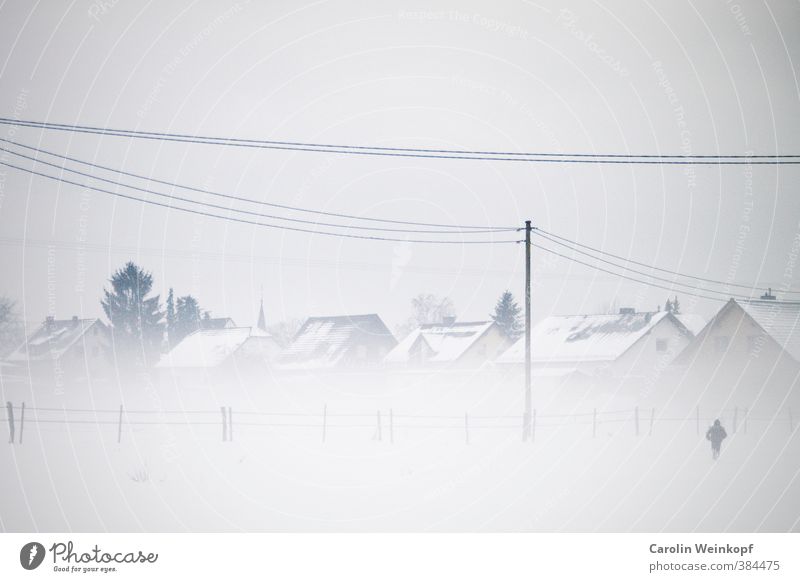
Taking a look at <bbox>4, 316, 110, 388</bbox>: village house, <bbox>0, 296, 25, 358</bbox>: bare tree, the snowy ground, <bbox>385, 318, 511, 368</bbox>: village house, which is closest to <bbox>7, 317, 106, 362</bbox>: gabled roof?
<bbox>4, 316, 110, 388</bbox>: village house

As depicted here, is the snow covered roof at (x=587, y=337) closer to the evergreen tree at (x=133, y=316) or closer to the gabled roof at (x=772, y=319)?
the gabled roof at (x=772, y=319)

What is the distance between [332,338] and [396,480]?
25766 millimetres

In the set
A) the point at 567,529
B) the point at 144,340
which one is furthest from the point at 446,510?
the point at 144,340

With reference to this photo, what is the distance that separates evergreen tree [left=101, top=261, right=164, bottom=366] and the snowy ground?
16.5 meters

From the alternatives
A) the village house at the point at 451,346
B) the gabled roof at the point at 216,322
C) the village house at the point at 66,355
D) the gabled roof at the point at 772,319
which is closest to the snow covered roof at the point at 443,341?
the village house at the point at 451,346

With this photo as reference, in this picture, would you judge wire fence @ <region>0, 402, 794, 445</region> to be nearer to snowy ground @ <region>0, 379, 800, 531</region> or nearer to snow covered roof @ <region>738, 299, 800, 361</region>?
snowy ground @ <region>0, 379, 800, 531</region>

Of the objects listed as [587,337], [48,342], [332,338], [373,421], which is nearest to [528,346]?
[373,421]

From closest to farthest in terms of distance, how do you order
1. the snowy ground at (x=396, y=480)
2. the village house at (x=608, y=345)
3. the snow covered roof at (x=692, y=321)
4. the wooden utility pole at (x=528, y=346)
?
1. the snowy ground at (x=396, y=480)
2. the wooden utility pole at (x=528, y=346)
3. the village house at (x=608, y=345)
4. the snow covered roof at (x=692, y=321)

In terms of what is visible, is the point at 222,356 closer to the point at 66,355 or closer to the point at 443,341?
the point at 66,355

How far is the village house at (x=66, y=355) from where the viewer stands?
126 feet

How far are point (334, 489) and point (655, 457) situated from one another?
728 cm

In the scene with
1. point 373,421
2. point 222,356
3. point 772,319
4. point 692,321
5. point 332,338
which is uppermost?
point 772,319

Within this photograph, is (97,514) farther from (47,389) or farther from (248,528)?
(47,389)

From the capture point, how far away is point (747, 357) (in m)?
32.0
